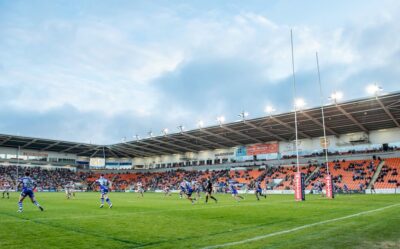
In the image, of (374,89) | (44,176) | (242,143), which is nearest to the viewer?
(374,89)

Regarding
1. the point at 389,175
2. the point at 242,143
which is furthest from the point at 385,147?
the point at 242,143

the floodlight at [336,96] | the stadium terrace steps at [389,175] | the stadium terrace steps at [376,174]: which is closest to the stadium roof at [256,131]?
the floodlight at [336,96]

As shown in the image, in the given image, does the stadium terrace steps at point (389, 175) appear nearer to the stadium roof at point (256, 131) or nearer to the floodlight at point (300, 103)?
the stadium roof at point (256, 131)

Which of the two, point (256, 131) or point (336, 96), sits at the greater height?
point (336, 96)

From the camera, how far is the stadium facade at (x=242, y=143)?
45969mm

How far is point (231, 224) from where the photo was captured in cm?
1143

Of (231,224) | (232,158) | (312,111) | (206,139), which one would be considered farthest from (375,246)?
(232,158)

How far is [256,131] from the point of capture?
57.1 meters

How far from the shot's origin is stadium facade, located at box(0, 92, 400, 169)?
151ft

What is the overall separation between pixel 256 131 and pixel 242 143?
401 inches

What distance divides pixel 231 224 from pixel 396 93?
3389 centimetres

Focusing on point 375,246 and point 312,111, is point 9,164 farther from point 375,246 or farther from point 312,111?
point 375,246

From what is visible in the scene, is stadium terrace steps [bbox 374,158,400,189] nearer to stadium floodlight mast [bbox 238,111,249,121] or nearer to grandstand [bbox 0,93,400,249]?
grandstand [bbox 0,93,400,249]

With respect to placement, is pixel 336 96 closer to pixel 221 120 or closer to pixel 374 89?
pixel 374 89
